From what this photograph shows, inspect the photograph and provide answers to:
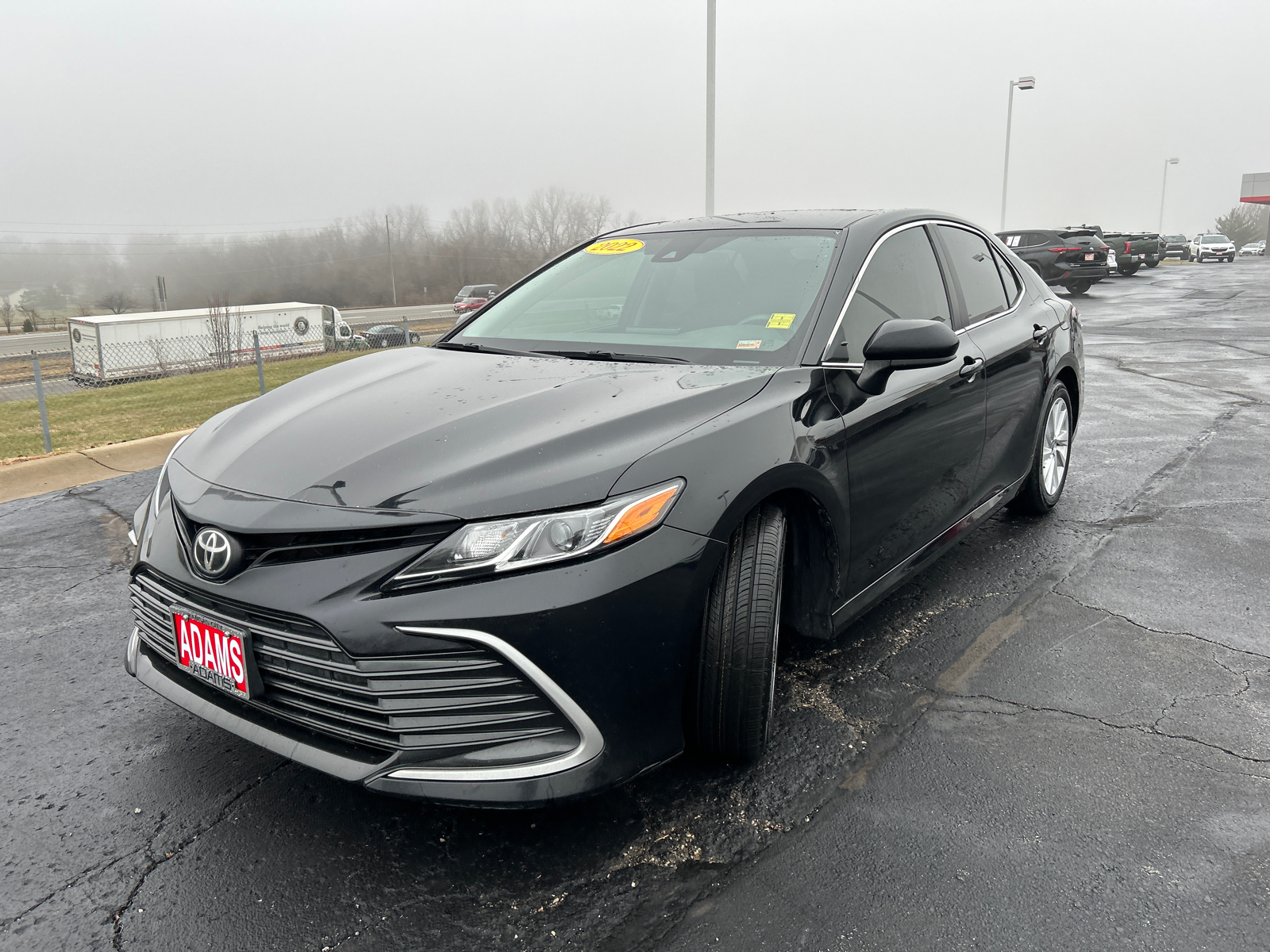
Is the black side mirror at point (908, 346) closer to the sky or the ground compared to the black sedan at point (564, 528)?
closer to the sky

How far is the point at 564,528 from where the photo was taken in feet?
6.73

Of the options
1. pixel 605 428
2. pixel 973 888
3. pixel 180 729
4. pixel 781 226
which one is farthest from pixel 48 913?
pixel 781 226

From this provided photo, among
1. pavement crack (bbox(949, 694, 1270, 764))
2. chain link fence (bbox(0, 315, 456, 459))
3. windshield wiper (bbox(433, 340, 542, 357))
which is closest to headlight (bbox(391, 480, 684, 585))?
windshield wiper (bbox(433, 340, 542, 357))

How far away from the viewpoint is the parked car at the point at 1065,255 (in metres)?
24.2

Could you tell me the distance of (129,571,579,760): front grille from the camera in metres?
1.98

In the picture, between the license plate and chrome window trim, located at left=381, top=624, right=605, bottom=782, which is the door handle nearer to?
chrome window trim, located at left=381, top=624, right=605, bottom=782

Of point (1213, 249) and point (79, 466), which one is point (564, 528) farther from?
point (1213, 249)

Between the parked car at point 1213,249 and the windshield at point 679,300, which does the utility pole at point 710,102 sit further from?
the parked car at point 1213,249

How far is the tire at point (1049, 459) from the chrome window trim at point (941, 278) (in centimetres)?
58

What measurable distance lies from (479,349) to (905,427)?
160cm

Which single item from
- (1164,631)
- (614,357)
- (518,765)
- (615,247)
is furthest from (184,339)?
(518,765)

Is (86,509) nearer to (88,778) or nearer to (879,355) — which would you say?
(88,778)

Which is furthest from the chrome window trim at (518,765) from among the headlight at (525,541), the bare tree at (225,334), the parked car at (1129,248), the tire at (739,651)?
the parked car at (1129,248)

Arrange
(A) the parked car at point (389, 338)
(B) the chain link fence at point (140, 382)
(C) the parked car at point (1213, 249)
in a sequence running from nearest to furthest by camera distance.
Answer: (B) the chain link fence at point (140, 382) < (A) the parked car at point (389, 338) < (C) the parked car at point (1213, 249)
